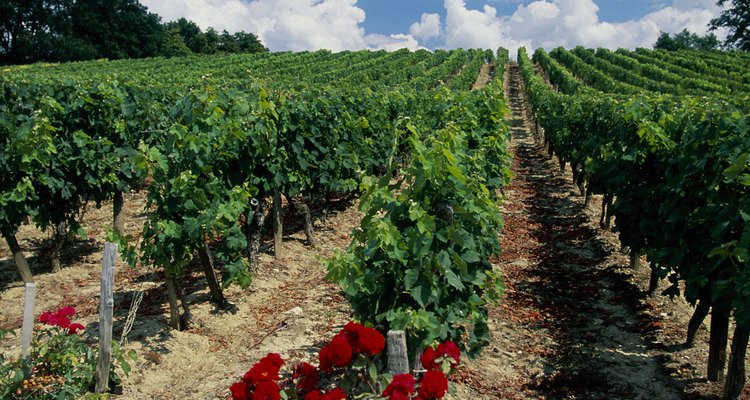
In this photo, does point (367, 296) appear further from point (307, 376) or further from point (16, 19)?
point (16, 19)

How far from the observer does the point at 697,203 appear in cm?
489

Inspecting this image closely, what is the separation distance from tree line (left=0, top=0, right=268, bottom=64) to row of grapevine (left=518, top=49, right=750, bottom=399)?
64.2 meters

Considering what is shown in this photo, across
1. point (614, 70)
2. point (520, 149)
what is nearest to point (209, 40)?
point (614, 70)

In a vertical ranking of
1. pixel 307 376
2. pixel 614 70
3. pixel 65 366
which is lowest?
pixel 65 366

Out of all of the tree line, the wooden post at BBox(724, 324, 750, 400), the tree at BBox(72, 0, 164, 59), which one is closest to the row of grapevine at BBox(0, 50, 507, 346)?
the wooden post at BBox(724, 324, 750, 400)

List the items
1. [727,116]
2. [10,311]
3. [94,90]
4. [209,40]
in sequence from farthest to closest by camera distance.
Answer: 1. [209,40]
2. [94,90]
3. [10,311]
4. [727,116]

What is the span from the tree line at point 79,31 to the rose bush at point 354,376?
2580 inches

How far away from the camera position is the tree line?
58250mm

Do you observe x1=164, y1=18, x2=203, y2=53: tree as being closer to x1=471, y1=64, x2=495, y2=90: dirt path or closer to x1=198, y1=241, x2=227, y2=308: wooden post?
x1=471, y1=64, x2=495, y2=90: dirt path

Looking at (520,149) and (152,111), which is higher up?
(152,111)

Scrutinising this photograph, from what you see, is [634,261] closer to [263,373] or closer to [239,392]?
[263,373]

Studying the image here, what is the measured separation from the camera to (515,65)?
60.1 m

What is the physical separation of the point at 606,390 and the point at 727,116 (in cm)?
271

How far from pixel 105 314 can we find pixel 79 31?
71149mm
